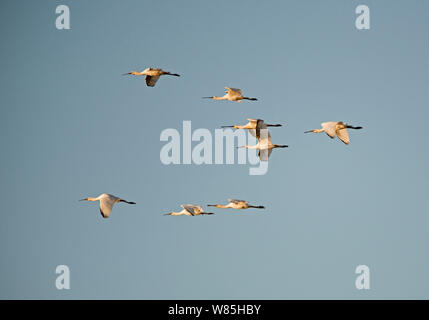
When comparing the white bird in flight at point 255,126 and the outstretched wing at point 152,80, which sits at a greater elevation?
the outstretched wing at point 152,80

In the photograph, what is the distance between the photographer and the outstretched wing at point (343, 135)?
55750 mm

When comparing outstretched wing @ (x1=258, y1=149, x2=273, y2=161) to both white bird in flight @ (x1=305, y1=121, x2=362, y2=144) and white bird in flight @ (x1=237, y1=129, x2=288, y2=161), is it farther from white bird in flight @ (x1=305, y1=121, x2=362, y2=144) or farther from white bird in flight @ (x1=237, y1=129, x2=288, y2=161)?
white bird in flight @ (x1=305, y1=121, x2=362, y2=144)

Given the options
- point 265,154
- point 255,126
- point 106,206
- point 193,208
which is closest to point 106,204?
point 106,206

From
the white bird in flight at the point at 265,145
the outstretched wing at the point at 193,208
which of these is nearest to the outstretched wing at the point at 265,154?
the white bird in flight at the point at 265,145

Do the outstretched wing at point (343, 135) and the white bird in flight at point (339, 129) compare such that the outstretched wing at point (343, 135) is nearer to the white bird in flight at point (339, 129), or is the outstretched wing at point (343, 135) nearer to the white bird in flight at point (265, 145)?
the white bird in flight at point (339, 129)

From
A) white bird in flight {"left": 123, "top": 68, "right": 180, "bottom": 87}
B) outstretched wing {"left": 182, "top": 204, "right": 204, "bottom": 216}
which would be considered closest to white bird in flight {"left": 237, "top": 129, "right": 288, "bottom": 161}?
outstretched wing {"left": 182, "top": 204, "right": 204, "bottom": 216}

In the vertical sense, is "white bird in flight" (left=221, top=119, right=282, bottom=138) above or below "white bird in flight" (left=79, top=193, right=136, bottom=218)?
above

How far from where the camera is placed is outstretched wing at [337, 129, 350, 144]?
55750 millimetres

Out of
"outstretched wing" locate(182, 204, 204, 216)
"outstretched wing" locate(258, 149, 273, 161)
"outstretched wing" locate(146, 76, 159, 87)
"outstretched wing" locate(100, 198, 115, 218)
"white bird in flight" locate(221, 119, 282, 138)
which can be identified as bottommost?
"outstretched wing" locate(100, 198, 115, 218)

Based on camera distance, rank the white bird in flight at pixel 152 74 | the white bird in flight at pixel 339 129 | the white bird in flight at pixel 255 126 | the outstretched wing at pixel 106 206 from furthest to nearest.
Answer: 1. the white bird in flight at pixel 152 74
2. the white bird in flight at pixel 255 126
3. the white bird in flight at pixel 339 129
4. the outstretched wing at pixel 106 206
